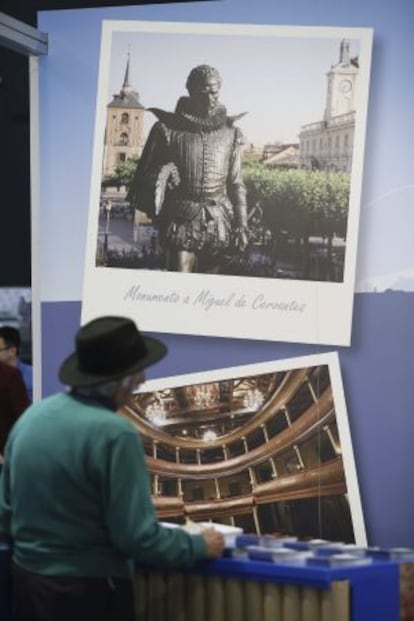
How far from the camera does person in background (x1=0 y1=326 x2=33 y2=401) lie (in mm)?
5520

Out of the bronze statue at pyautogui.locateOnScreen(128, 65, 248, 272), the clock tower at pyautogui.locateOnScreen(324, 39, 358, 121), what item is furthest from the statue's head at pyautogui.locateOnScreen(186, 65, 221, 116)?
the clock tower at pyautogui.locateOnScreen(324, 39, 358, 121)

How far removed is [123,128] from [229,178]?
1.48 ft

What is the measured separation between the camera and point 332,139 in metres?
4.78

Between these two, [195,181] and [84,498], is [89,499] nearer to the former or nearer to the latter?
[84,498]

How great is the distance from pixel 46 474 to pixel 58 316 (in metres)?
2.06

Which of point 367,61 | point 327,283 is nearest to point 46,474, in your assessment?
point 327,283

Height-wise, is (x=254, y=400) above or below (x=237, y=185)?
below

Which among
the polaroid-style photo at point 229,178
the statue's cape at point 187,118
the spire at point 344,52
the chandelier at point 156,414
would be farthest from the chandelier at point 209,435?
the spire at point 344,52

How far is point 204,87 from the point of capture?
4941 millimetres

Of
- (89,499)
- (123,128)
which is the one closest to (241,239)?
(123,128)

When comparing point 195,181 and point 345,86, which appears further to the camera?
point 195,181

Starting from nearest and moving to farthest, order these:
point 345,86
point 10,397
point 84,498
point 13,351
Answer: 1. point 84,498
2. point 345,86
3. point 10,397
4. point 13,351

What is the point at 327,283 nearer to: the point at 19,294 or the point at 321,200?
the point at 321,200

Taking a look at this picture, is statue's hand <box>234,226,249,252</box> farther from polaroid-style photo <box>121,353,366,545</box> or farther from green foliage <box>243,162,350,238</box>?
polaroid-style photo <box>121,353,366,545</box>
